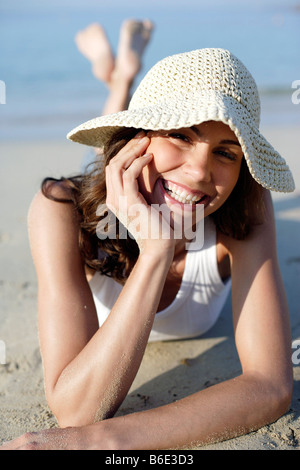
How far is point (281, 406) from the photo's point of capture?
7.52ft

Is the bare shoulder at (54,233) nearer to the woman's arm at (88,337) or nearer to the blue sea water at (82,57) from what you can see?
the woman's arm at (88,337)

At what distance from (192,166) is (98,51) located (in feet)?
14.6

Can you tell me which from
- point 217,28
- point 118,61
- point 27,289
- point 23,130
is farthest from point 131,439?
point 217,28

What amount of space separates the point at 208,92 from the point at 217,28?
30.8m

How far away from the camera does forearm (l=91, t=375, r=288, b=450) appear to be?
2.00 metres

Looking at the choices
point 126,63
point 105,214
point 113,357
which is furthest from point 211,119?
point 126,63

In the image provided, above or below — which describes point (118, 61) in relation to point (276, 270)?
above

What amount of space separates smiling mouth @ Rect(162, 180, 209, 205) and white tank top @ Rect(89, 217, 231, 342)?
20.9 inches

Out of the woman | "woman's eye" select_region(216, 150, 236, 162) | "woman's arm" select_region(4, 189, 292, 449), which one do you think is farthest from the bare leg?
"woman's eye" select_region(216, 150, 236, 162)

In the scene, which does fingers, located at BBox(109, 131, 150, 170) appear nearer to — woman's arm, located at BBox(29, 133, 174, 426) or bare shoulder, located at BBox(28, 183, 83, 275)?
woman's arm, located at BBox(29, 133, 174, 426)

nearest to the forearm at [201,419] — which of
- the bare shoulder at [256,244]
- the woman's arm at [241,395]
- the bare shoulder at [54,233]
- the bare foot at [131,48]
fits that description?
the woman's arm at [241,395]

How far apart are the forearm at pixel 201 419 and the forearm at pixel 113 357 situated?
0.37 ft

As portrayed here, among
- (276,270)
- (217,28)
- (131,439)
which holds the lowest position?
(131,439)

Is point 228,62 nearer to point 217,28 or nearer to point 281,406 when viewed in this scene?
point 281,406
